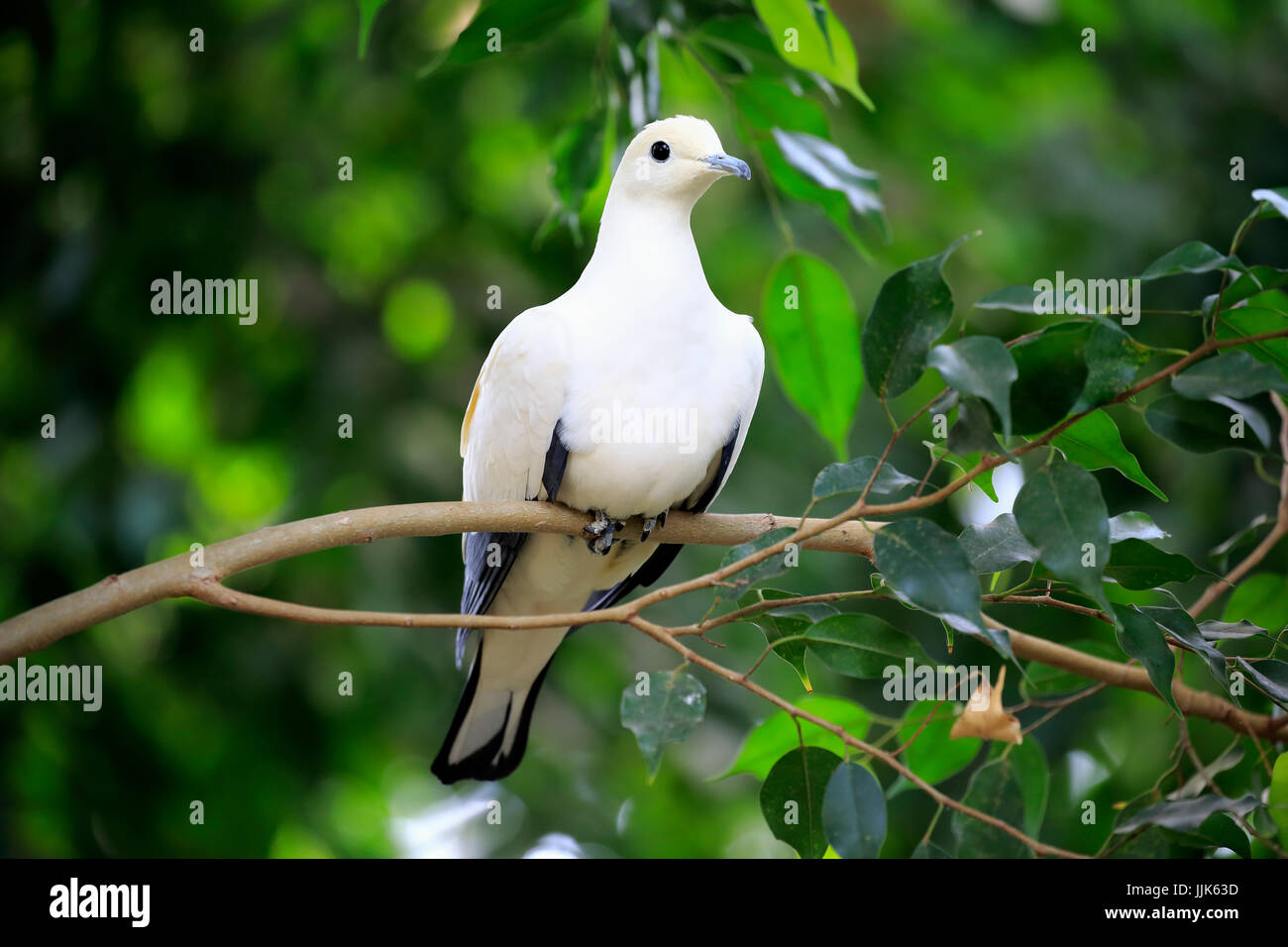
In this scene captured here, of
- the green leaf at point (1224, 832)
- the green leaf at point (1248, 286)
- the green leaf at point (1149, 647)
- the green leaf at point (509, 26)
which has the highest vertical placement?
the green leaf at point (509, 26)

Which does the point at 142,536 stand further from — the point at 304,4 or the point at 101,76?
the point at 304,4

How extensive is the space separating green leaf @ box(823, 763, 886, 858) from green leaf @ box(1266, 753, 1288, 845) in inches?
30.0

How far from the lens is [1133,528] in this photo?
1596 mm

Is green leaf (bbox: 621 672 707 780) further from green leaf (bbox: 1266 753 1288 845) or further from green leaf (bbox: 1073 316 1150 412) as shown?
green leaf (bbox: 1266 753 1288 845)

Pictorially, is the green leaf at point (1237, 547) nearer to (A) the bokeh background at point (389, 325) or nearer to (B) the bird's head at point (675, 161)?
(A) the bokeh background at point (389, 325)

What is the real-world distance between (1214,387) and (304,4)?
3.19 meters

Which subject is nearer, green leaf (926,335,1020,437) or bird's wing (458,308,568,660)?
green leaf (926,335,1020,437)

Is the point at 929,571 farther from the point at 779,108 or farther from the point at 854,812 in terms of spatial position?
the point at 779,108

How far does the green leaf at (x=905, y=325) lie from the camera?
1.33 metres

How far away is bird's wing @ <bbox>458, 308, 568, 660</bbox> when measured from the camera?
2.01 metres

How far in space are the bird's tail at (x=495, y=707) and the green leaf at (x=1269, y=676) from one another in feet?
4.32

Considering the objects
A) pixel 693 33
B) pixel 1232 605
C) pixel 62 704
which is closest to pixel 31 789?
pixel 62 704

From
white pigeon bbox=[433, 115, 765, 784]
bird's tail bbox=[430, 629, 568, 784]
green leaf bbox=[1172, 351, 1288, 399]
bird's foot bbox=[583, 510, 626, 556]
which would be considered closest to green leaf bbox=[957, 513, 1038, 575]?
green leaf bbox=[1172, 351, 1288, 399]

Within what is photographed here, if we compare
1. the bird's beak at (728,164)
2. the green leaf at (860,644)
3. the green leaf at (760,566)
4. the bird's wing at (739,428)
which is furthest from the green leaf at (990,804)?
the bird's beak at (728,164)
